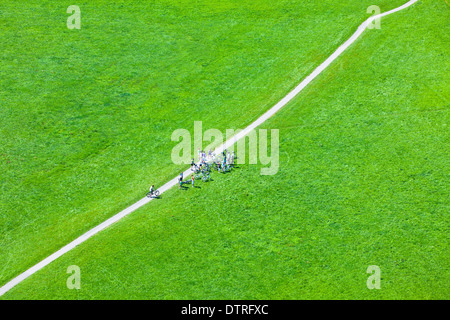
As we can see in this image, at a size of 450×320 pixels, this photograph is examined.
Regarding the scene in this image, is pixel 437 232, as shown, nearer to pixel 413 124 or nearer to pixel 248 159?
pixel 413 124

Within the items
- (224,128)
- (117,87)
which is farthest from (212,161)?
(117,87)

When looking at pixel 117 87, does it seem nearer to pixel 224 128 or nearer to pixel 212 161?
pixel 224 128

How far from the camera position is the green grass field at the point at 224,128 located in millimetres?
49938

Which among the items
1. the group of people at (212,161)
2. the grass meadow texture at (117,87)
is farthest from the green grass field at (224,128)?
the group of people at (212,161)

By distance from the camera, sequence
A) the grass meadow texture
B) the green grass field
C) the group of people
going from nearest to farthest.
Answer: the green grass field, the grass meadow texture, the group of people

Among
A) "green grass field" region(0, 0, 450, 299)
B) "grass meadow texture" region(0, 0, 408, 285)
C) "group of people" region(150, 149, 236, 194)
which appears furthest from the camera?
"group of people" region(150, 149, 236, 194)

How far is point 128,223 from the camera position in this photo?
181ft

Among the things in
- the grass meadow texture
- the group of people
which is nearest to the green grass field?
the grass meadow texture

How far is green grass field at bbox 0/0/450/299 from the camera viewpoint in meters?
49.9

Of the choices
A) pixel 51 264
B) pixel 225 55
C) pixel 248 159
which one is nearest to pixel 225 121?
pixel 248 159

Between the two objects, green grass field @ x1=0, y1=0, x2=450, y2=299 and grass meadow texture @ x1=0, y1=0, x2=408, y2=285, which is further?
grass meadow texture @ x1=0, y1=0, x2=408, y2=285

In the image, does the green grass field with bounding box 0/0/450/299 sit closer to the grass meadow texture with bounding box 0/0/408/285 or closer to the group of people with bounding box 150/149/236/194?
the grass meadow texture with bounding box 0/0/408/285

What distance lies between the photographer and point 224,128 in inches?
2675
